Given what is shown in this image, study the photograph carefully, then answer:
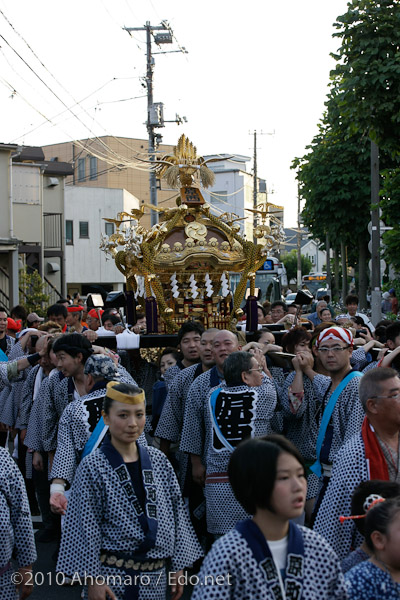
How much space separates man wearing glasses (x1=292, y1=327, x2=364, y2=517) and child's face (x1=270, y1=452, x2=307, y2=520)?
6.08 ft

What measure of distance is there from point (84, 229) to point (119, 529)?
34.5m

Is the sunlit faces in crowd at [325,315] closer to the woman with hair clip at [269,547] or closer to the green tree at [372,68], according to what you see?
the green tree at [372,68]

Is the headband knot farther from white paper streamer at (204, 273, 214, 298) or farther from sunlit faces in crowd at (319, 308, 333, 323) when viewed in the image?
sunlit faces in crowd at (319, 308, 333, 323)

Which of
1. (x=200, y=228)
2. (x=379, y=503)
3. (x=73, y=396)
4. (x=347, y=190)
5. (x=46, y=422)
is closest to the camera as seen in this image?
(x=379, y=503)

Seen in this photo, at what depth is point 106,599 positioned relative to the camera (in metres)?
3.71

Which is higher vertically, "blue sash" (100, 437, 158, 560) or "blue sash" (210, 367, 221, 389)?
"blue sash" (210, 367, 221, 389)

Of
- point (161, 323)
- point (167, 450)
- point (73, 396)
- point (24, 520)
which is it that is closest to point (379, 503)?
point (24, 520)

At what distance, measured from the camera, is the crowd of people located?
2.80 meters

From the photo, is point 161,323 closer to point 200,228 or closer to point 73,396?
point 200,228

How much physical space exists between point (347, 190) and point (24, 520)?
62.0ft

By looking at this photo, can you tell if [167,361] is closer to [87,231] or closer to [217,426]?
[217,426]

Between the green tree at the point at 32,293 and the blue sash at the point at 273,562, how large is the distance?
1998 centimetres

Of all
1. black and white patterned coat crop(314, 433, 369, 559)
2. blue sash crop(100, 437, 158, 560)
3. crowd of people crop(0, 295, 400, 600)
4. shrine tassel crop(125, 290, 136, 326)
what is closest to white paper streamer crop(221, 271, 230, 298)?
shrine tassel crop(125, 290, 136, 326)

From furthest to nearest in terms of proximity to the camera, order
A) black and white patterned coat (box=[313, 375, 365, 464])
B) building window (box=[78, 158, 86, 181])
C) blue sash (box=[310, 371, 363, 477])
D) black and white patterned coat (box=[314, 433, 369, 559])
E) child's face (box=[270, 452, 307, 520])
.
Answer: building window (box=[78, 158, 86, 181]) < blue sash (box=[310, 371, 363, 477]) < black and white patterned coat (box=[313, 375, 365, 464]) < black and white patterned coat (box=[314, 433, 369, 559]) < child's face (box=[270, 452, 307, 520])
